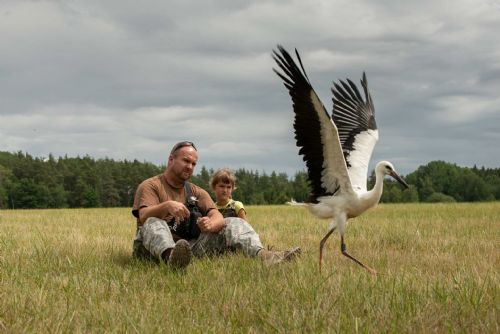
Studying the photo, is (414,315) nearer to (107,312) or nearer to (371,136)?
(107,312)

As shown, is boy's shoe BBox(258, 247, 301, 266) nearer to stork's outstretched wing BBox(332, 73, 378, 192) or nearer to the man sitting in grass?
the man sitting in grass

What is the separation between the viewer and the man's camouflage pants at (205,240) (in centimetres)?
614

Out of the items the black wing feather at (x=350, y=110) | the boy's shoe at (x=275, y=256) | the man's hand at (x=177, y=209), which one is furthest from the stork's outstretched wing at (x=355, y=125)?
the man's hand at (x=177, y=209)

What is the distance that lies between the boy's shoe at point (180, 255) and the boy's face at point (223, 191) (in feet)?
6.57

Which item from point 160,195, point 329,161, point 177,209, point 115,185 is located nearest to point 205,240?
point 160,195

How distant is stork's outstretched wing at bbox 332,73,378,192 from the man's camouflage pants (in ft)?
6.71

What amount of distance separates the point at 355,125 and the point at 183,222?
3.77m

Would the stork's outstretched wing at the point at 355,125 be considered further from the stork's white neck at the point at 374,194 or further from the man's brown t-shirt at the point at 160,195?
the man's brown t-shirt at the point at 160,195

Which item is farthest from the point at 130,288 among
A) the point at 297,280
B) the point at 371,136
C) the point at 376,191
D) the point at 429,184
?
the point at 429,184

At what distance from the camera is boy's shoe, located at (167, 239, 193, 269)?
564 centimetres

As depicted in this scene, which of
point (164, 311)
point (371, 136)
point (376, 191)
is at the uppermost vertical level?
point (371, 136)

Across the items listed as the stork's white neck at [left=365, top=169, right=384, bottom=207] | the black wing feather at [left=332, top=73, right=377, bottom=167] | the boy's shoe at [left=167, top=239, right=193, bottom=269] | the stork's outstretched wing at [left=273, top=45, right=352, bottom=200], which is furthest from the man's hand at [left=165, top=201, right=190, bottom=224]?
Result: the black wing feather at [left=332, top=73, right=377, bottom=167]

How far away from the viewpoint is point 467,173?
110438mm

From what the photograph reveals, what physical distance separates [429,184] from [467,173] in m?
10.2
